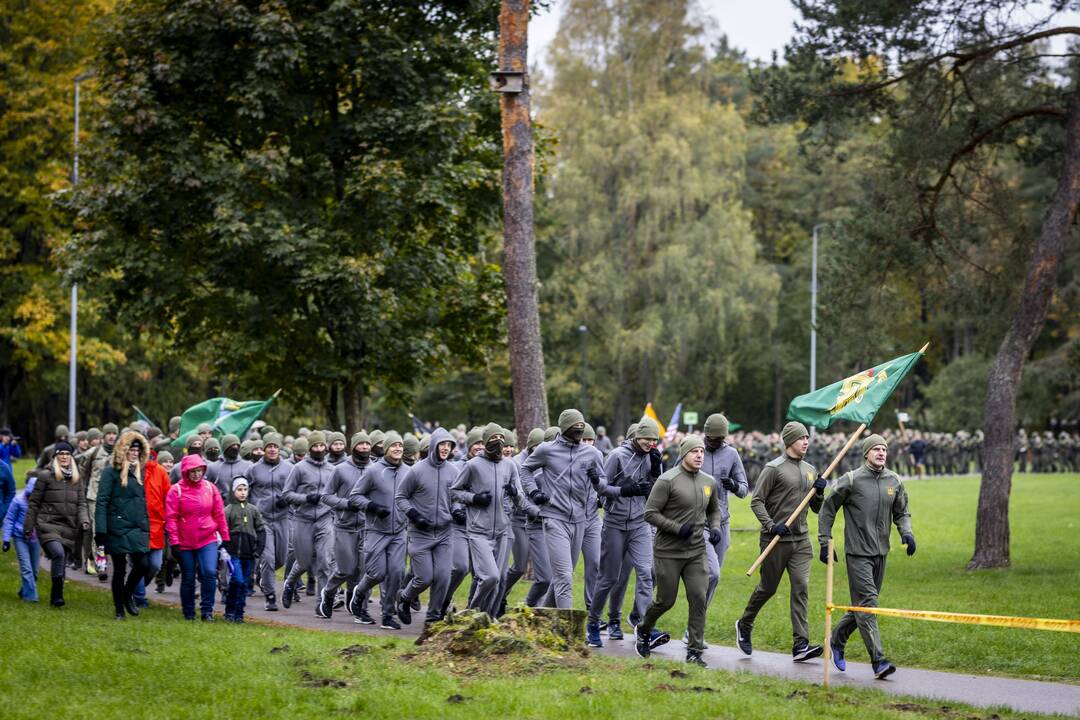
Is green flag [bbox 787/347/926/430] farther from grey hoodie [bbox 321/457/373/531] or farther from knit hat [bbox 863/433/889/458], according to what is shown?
grey hoodie [bbox 321/457/373/531]

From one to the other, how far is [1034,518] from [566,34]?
30.0 metres

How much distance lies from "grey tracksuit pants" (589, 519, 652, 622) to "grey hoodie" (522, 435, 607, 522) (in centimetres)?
Result: 42

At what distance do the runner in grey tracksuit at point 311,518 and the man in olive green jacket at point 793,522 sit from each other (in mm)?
6477

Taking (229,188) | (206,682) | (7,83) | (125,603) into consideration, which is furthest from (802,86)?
(7,83)

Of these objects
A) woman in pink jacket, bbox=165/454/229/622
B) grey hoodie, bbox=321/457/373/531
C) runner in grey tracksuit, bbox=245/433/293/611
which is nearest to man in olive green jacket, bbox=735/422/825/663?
grey hoodie, bbox=321/457/373/531

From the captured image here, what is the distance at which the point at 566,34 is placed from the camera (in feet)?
182

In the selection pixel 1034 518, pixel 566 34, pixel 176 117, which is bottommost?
pixel 1034 518

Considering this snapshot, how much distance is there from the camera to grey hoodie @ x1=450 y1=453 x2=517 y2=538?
47.0 ft

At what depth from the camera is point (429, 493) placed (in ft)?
48.0

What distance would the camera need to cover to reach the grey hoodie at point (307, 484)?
1748 cm

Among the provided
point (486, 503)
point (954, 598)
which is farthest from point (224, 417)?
point (954, 598)

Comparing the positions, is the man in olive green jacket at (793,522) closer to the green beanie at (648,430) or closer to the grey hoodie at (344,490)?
the green beanie at (648,430)

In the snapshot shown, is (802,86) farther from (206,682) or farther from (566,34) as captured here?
(566,34)

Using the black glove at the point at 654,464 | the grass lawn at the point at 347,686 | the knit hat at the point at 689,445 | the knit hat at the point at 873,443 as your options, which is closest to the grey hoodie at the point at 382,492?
the grass lawn at the point at 347,686
